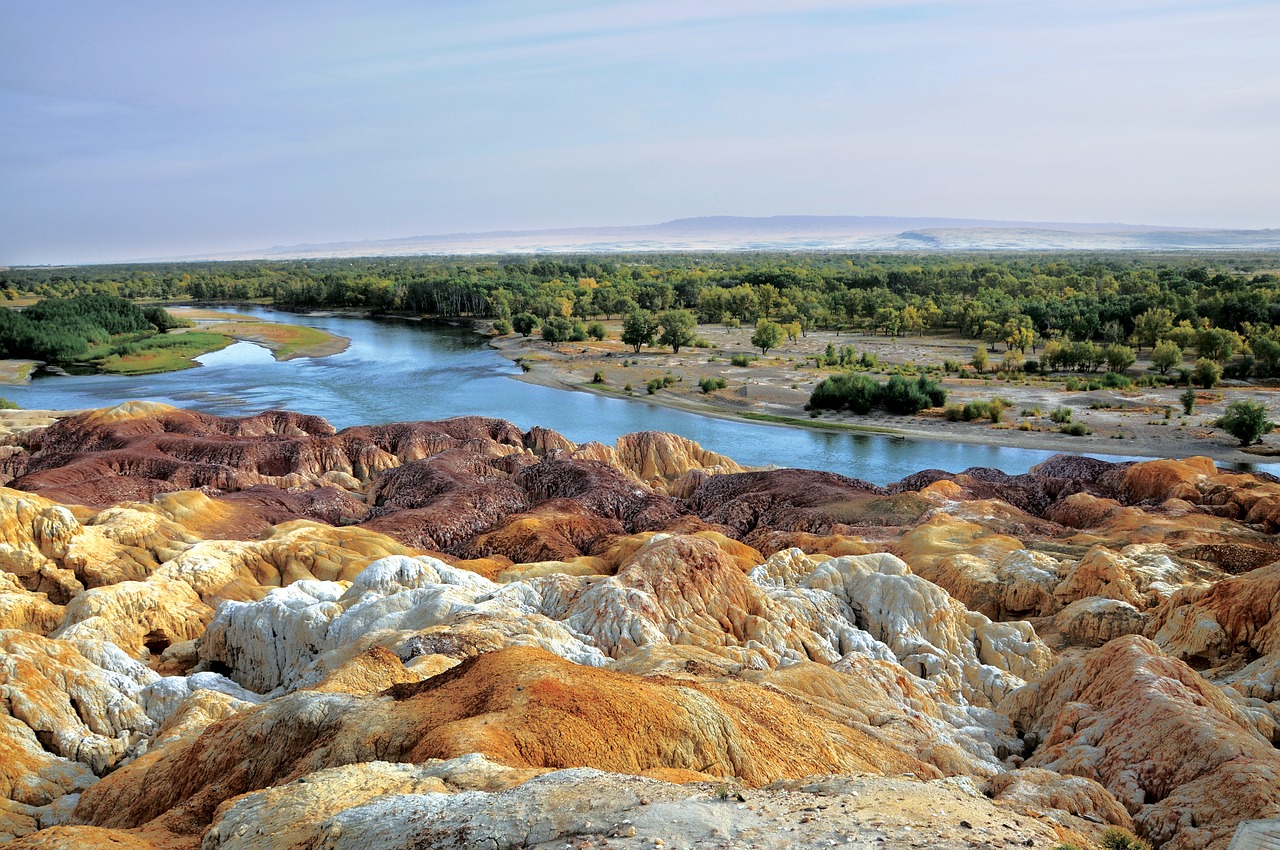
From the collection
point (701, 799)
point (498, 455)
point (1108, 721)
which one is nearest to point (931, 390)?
point (498, 455)

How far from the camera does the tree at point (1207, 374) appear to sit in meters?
89.1

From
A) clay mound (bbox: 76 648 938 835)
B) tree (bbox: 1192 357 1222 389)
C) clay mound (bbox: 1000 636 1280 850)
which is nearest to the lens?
clay mound (bbox: 1000 636 1280 850)

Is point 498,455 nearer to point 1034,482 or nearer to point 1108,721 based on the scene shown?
point 1034,482

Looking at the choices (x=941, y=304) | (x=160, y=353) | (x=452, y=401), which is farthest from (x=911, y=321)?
(x=160, y=353)

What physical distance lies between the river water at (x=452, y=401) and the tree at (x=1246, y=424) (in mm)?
14587

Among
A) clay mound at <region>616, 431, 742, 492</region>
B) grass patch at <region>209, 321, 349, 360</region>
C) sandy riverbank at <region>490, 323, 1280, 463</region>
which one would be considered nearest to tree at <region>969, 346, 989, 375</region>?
sandy riverbank at <region>490, 323, 1280, 463</region>

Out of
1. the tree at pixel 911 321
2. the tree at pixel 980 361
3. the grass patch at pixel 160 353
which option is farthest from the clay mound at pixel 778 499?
the tree at pixel 911 321

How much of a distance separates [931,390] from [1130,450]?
20.0 m

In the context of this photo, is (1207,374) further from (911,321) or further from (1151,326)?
(911,321)

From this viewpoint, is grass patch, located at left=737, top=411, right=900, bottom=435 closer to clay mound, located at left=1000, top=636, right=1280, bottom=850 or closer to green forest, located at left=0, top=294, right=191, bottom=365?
clay mound, located at left=1000, top=636, right=1280, bottom=850

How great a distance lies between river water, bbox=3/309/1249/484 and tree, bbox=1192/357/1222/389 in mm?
29581

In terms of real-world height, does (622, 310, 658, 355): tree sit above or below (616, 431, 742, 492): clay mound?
above

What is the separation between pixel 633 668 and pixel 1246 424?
69021 mm

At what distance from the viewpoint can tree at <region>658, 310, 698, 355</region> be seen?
12381 centimetres
